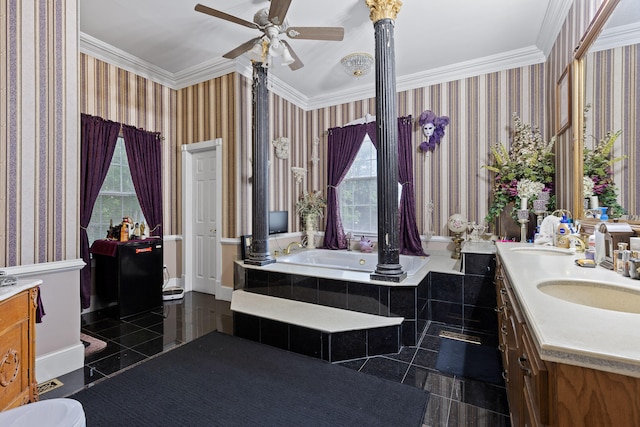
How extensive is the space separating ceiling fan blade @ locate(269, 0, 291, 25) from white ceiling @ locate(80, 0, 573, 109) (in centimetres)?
50

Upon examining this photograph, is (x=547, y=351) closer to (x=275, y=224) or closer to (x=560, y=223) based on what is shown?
(x=560, y=223)

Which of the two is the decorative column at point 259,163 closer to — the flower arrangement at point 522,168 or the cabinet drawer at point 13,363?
the cabinet drawer at point 13,363

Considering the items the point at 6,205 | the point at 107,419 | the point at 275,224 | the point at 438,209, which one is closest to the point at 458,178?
the point at 438,209

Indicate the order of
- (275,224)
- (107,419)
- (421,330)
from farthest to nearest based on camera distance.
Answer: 1. (275,224)
2. (421,330)
3. (107,419)

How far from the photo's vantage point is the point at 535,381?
826 mm

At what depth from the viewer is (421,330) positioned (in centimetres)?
278

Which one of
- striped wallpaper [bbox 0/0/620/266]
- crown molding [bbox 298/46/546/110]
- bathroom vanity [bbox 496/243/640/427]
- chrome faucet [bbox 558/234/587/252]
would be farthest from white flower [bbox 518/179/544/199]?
bathroom vanity [bbox 496/243/640/427]

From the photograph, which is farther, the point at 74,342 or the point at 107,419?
the point at 74,342

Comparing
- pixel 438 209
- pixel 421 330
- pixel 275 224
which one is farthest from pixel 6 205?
pixel 438 209

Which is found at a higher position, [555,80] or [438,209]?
[555,80]

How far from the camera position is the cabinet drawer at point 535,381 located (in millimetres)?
756

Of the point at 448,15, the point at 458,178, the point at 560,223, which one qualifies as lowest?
the point at 560,223

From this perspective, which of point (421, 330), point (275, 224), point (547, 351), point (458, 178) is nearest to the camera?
point (547, 351)

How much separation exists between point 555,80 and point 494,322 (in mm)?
2543
